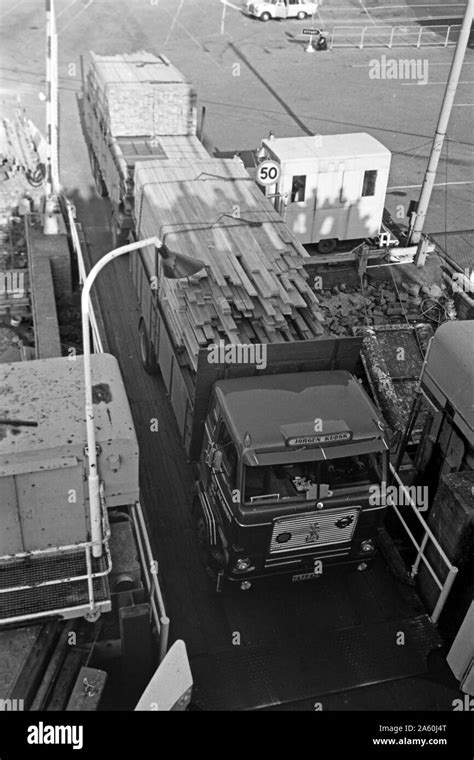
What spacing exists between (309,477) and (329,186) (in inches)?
431

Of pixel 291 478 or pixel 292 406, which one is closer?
pixel 291 478

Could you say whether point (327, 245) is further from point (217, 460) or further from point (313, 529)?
point (313, 529)

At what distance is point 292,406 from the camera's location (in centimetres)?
962

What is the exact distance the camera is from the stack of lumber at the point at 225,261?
11016 millimetres

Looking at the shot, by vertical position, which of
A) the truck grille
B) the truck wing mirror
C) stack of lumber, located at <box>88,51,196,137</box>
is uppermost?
stack of lumber, located at <box>88,51,196,137</box>

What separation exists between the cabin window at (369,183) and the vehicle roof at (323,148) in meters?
0.47

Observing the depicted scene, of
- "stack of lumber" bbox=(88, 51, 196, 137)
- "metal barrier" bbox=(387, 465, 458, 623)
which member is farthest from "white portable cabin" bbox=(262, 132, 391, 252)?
"metal barrier" bbox=(387, 465, 458, 623)

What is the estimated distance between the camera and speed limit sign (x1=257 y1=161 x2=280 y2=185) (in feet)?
54.7

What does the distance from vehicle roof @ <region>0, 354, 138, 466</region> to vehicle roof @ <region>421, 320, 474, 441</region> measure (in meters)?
4.54

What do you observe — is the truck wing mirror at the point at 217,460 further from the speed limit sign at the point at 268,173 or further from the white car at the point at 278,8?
the white car at the point at 278,8

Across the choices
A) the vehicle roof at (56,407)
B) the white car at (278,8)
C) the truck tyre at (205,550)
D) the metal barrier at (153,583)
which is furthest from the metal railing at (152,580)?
the white car at (278,8)

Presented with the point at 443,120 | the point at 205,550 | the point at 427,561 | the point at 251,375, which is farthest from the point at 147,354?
the point at 443,120

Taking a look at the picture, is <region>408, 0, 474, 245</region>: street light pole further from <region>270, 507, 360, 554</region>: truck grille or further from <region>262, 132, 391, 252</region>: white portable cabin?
<region>270, 507, 360, 554</region>: truck grille
